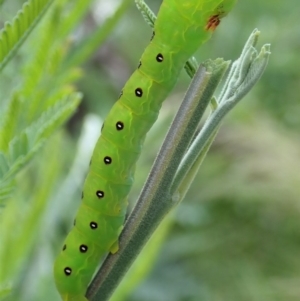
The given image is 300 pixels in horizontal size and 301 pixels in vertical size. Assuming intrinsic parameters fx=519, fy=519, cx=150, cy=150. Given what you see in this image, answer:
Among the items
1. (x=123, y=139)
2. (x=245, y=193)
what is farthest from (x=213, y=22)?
(x=245, y=193)

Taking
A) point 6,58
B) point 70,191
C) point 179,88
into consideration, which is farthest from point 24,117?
point 179,88

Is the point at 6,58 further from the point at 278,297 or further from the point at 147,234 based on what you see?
the point at 278,297

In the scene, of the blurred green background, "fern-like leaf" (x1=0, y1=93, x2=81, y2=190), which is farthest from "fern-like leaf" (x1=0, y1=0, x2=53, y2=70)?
the blurred green background

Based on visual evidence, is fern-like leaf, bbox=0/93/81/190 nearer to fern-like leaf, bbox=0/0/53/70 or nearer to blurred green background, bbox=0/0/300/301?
fern-like leaf, bbox=0/0/53/70

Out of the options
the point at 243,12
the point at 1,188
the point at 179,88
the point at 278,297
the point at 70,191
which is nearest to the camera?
the point at 1,188

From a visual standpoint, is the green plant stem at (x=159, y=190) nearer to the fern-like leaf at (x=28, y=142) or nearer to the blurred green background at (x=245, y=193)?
the fern-like leaf at (x=28, y=142)
